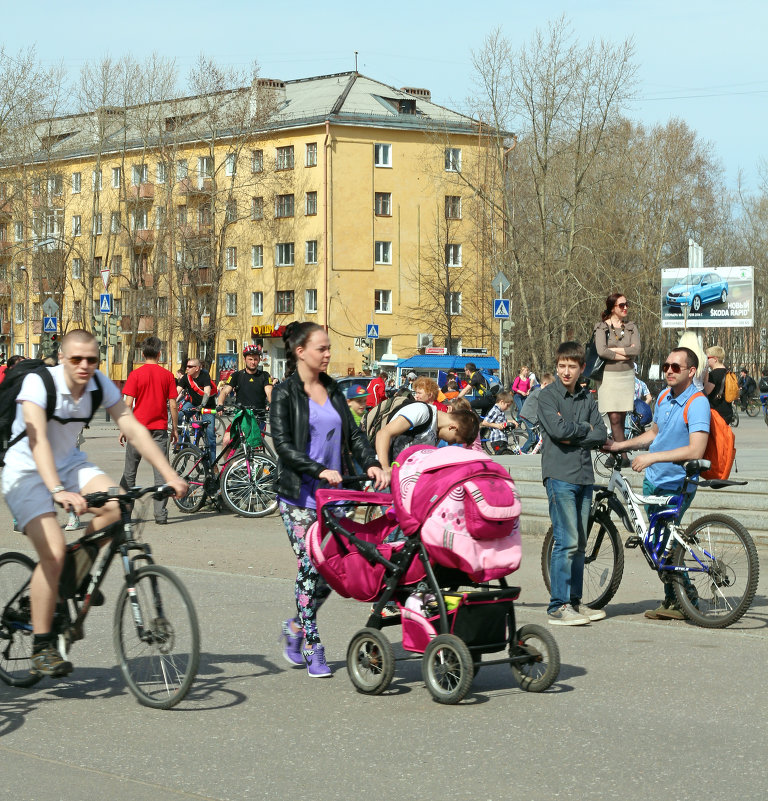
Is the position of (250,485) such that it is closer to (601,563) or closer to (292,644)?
(601,563)

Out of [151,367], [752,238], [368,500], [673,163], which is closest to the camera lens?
[368,500]

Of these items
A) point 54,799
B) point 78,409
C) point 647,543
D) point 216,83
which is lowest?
point 54,799

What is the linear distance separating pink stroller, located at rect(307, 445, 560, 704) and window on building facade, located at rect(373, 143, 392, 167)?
65.9 m

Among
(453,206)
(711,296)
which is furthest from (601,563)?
(453,206)

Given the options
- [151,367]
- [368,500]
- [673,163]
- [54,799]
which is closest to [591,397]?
[368,500]

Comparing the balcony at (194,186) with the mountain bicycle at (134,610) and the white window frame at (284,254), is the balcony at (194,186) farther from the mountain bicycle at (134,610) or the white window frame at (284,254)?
the mountain bicycle at (134,610)

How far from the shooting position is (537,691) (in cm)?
661

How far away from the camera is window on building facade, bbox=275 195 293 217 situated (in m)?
72.1

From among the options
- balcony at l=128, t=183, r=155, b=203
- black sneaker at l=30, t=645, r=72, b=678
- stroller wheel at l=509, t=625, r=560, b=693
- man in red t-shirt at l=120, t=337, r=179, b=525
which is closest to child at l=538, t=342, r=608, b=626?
stroller wheel at l=509, t=625, r=560, b=693

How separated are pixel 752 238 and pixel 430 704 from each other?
239ft

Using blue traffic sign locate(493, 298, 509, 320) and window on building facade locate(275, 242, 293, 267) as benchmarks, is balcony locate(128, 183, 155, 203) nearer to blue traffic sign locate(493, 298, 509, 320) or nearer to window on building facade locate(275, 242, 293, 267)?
window on building facade locate(275, 242, 293, 267)

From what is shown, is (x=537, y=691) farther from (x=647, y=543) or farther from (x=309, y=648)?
(x=647, y=543)

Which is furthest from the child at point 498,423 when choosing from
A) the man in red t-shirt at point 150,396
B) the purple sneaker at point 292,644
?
the purple sneaker at point 292,644

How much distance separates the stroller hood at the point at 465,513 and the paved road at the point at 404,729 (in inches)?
27.5
